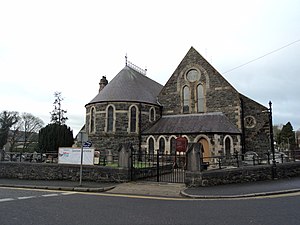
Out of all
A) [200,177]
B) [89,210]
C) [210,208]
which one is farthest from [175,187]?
[89,210]

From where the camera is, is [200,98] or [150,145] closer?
[150,145]

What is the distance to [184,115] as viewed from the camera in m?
26.0

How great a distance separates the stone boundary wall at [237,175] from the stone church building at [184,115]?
7.22 metres

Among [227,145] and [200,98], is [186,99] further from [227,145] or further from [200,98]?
[227,145]

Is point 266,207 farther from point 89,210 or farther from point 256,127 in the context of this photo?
point 256,127

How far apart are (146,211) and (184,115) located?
63.6 ft

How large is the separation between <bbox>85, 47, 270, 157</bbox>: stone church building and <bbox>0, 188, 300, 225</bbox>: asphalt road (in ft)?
43.3

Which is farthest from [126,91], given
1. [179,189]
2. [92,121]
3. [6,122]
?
[6,122]

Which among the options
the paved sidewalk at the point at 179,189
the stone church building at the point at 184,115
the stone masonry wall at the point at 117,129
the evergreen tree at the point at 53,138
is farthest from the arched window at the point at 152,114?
the paved sidewalk at the point at 179,189

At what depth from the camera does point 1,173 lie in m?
16.2

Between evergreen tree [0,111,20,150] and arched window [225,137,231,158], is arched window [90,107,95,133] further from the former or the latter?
evergreen tree [0,111,20,150]

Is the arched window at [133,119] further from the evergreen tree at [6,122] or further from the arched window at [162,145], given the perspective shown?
the evergreen tree at [6,122]

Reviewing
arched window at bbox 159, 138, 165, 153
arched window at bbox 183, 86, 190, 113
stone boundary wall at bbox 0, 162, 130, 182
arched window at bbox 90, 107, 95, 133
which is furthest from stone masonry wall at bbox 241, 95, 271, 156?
arched window at bbox 90, 107, 95, 133

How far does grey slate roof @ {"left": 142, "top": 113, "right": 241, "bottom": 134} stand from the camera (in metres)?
22.0
